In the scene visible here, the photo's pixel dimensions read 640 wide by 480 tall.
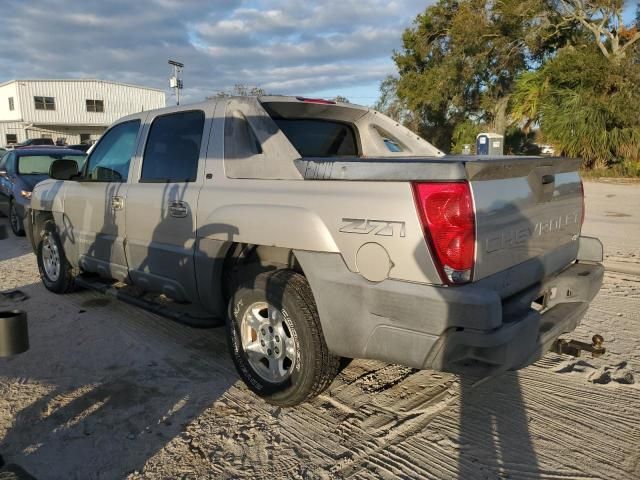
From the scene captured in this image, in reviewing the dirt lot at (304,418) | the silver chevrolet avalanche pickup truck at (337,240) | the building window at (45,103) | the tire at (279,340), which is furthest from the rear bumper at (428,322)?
the building window at (45,103)

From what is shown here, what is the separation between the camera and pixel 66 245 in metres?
5.38

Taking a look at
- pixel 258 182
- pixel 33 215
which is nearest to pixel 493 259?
pixel 258 182

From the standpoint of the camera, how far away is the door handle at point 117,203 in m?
4.47

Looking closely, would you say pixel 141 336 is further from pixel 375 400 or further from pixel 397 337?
pixel 397 337

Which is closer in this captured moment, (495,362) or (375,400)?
(495,362)

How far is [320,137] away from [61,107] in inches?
Answer: 1903

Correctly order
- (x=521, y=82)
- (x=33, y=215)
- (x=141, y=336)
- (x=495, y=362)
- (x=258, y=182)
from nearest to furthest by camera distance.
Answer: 1. (x=495, y=362)
2. (x=258, y=182)
3. (x=141, y=336)
4. (x=33, y=215)
5. (x=521, y=82)

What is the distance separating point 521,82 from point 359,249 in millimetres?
21095

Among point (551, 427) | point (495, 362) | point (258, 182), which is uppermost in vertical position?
point (258, 182)

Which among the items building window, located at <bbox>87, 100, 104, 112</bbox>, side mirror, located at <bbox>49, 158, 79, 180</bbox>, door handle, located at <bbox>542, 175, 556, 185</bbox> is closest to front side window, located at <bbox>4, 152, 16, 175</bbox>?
side mirror, located at <bbox>49, 158, 79, 180</bbox>

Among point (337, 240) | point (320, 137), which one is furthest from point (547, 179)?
point (320, 137)

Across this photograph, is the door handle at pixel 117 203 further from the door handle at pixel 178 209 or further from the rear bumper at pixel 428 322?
the rear bumper at pixel 428 322

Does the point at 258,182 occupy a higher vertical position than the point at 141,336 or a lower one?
higher

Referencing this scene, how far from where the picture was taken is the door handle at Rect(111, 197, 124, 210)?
447 centimetres
